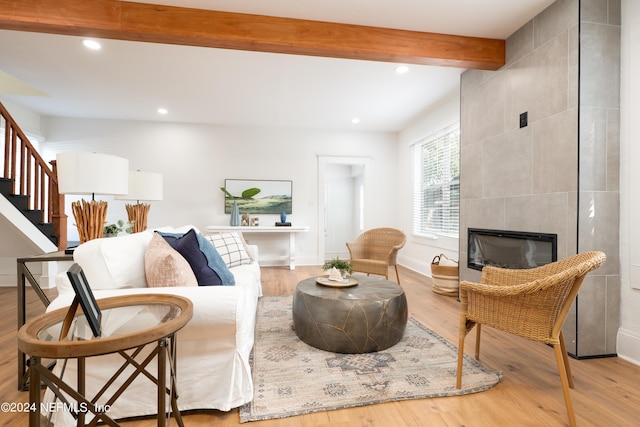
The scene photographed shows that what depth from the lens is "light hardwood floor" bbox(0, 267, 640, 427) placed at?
5.14 ft

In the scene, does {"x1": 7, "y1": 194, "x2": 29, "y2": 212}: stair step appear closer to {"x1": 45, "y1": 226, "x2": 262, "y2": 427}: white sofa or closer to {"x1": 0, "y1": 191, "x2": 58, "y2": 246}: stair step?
{"x1": 0, "y1": 191, "x2": 58, "y2": 246}: stair step

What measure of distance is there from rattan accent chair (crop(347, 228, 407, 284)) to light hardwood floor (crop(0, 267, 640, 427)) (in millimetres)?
1472

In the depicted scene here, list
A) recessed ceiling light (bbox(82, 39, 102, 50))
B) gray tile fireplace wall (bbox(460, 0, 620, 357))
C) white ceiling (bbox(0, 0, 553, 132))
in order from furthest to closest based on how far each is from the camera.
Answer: recessed ceiling light (bbox(82, 39, 102, 50))
white ceiling (bbox(0, 0, 553, 132))
gray tile fireplace wall (bbox(460, 0, 620, 357))

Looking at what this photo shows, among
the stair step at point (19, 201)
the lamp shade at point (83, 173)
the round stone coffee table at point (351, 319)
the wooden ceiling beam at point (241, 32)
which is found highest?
the wooden ceiling beam at point (241, 32)

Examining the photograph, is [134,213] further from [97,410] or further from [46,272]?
[97,410]

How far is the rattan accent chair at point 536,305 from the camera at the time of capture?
1.51 metres

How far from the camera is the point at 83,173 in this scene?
1937mm

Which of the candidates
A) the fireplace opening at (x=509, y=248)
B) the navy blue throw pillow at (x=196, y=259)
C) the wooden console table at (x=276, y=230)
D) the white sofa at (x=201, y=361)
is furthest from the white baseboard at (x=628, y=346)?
the wooden console table at (x=276, y=230)

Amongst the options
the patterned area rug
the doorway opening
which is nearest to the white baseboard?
the patterned area rug

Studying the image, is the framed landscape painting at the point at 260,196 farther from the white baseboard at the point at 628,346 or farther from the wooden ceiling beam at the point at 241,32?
the white baseboard at the point at 628,346

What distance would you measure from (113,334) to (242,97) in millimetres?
3949

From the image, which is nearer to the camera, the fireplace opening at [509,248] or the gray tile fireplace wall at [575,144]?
the gray tile fireplace wall at [575,144]

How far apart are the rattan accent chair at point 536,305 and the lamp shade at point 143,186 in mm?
3215

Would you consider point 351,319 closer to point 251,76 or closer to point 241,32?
point 241,32
